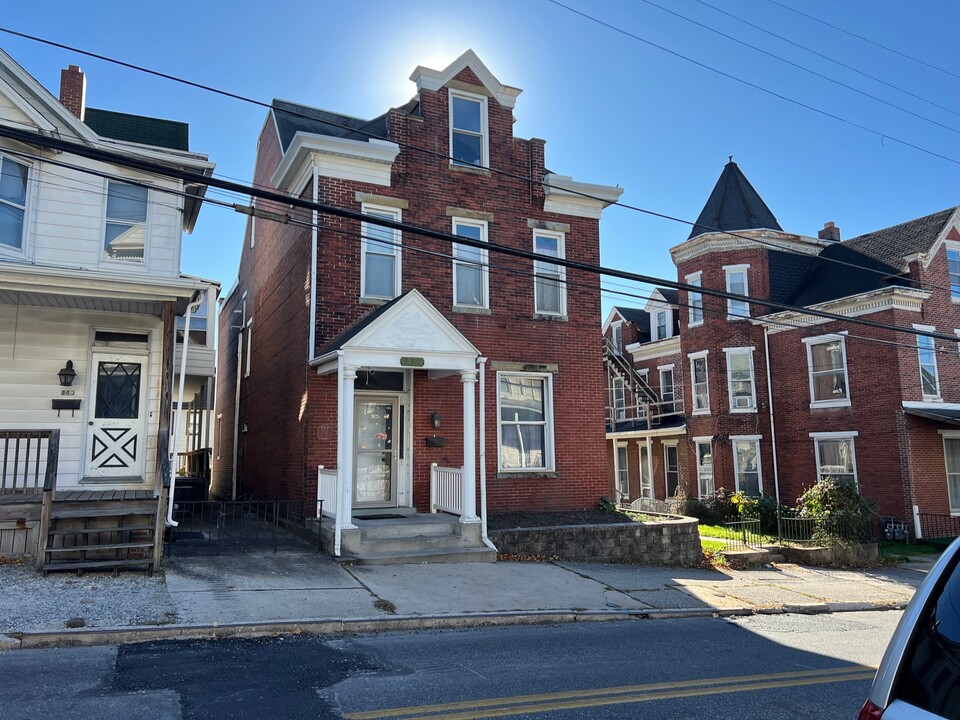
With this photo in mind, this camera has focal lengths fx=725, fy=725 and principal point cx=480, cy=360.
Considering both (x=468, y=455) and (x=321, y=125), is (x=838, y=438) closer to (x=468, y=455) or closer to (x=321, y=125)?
(x=468, y=455)

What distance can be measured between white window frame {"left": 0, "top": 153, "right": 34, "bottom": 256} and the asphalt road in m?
7.56

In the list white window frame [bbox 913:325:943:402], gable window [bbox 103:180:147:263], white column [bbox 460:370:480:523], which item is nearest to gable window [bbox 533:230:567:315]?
white column [bbox 460:370:480:523]

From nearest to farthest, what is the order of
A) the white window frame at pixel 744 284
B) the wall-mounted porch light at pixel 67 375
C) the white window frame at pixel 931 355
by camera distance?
the wall-mounted porch light at pixel 67 375 < the white window frame at pixel 931 355 < the white window frame at pixel 744 284

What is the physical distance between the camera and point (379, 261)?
1525 cm

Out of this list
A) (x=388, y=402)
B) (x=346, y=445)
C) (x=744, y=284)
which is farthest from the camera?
(x=744, y=284)

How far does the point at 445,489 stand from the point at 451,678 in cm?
799

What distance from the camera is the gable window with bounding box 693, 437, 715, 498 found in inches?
1081

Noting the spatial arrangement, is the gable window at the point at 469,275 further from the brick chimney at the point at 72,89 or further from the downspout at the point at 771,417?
the downspout at the point at 771,417

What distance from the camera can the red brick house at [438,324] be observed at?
13.9 m

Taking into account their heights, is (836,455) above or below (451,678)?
above

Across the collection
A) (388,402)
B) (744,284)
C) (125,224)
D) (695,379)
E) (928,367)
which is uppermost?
(744,284)

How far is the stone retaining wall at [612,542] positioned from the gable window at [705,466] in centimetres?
1310

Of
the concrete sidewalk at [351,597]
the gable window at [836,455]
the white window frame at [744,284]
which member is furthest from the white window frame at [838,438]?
the concrete sidewalk at [351,597]

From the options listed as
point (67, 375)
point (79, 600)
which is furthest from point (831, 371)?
point (79, 600)
